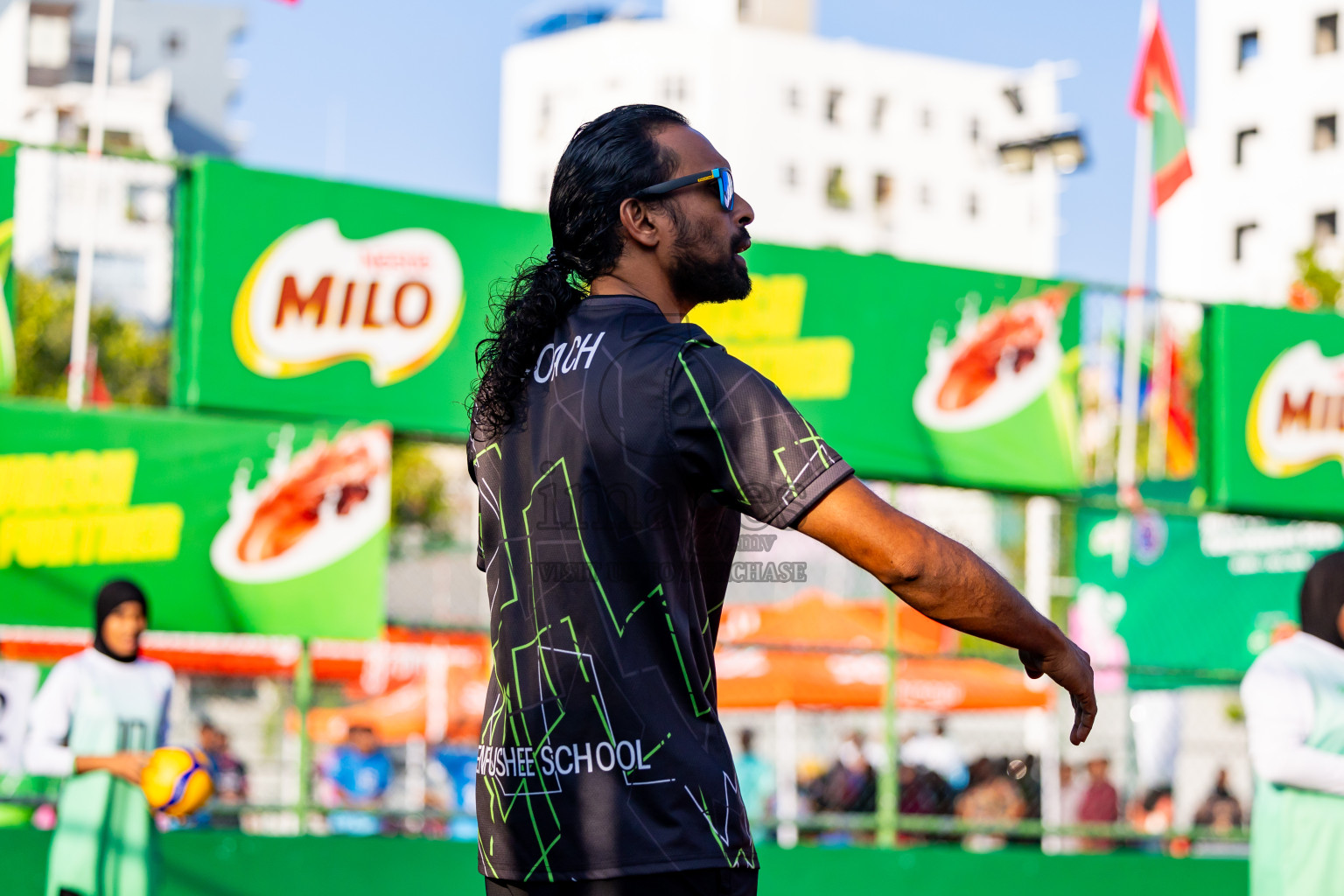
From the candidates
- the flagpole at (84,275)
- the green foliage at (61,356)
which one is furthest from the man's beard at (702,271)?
the green foliage at (61,356)

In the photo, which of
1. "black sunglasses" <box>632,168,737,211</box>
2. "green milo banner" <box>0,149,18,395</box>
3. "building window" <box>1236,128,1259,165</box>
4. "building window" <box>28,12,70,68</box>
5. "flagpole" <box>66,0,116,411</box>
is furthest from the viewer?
"building window" <box>28,12,70,68</box>

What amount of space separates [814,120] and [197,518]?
6701cm

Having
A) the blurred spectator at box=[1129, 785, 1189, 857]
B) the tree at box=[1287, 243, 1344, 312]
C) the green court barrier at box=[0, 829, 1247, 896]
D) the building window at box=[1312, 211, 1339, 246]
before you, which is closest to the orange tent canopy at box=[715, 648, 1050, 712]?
the blurred spectator at box=[1129, 785, 1189, 857]

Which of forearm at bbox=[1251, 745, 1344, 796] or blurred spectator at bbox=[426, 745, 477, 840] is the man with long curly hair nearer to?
forearm at bbox=[1251, 745, 1344, 796]

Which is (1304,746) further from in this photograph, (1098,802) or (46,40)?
(46,40)

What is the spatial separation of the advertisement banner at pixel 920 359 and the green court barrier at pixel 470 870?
192 cm

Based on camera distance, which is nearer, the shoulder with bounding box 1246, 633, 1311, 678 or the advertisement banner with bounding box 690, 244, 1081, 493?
the shoulder with bounding box 1246, 633, 1311, 678

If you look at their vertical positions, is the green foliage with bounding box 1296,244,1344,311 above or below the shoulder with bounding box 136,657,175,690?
above

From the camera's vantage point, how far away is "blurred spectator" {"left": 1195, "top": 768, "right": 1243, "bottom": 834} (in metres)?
11.0

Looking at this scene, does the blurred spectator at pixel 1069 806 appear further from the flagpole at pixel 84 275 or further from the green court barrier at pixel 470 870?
the flagpole at pixel 84 275

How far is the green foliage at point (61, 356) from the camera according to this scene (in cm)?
1315

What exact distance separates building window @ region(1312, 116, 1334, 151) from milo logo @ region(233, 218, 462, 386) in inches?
1795

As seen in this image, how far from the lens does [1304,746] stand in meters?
4.70

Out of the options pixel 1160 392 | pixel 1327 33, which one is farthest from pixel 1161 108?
pixel 1327 33
